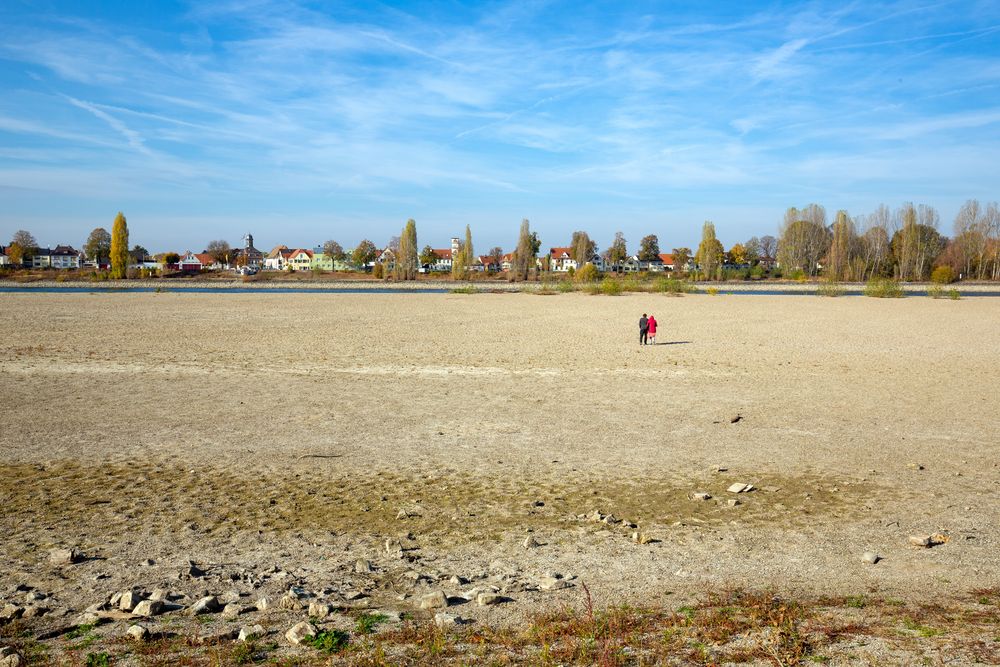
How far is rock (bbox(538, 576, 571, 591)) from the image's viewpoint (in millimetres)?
5855

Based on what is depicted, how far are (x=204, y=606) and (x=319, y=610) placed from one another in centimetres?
89

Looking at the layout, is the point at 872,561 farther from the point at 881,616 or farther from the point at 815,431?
the point at 815,431

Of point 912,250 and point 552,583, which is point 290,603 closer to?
point 552,583

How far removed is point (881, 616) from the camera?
17.2 feet

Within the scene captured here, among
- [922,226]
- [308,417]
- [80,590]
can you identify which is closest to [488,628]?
[80,590]

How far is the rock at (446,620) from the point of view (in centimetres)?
510

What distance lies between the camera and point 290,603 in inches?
215

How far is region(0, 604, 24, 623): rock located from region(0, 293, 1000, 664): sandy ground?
367mm

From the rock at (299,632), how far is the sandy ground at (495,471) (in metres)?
0.71

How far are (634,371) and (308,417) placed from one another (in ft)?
29.5

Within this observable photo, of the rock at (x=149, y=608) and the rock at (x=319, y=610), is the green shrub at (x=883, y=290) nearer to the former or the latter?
the rock at (x=319, y=610)

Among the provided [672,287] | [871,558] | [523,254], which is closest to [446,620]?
[871,558]

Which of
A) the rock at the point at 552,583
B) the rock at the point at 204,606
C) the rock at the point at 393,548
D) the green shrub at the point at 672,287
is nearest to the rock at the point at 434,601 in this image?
the rock at the point at 552,583

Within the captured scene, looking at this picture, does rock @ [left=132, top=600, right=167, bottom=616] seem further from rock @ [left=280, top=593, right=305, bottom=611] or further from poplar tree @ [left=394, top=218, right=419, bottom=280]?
poplar tree @ [left=394, top=218, right=419, bottom=280]
